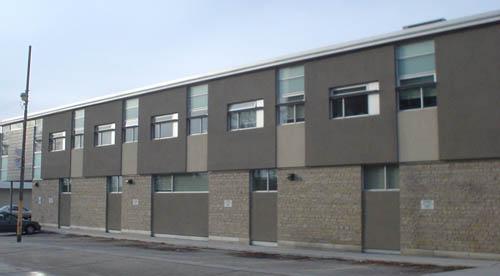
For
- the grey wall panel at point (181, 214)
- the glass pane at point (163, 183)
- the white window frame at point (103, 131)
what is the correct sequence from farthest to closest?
the white window frame at point (103, 131) < the glass pane at point (163, 183) < the grey wall panel at point (181, 214)

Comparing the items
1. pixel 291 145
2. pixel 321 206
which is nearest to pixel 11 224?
pixel 291 145

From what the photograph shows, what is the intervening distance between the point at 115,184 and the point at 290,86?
13702 millimetres

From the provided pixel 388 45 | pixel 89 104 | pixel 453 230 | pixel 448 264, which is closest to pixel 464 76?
pixel 388 45

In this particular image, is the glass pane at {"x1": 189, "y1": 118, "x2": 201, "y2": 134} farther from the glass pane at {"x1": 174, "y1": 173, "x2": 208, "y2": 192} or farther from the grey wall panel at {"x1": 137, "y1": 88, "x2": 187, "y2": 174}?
the glass pane at {"x1": 174, "y1": 173, "x2": 208, "y2": 192}

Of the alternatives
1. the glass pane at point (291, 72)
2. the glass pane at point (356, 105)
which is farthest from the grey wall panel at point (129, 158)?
the glass pane at point (356, 105)

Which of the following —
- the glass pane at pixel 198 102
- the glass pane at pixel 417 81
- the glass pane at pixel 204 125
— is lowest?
the glass pane at pixel 204 125

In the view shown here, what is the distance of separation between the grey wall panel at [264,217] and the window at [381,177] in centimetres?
438

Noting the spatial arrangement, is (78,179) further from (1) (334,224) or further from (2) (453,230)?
(2) (453,230)

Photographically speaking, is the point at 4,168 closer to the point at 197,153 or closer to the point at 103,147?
the point at 103,147

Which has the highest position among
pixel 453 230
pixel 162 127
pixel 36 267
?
pixel 162 127

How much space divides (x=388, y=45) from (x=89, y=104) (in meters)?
20.0

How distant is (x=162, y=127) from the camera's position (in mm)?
28375

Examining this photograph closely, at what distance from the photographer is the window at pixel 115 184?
30.8m

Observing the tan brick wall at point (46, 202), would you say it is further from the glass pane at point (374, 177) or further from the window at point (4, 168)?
the glass pane at point (374, 177)
